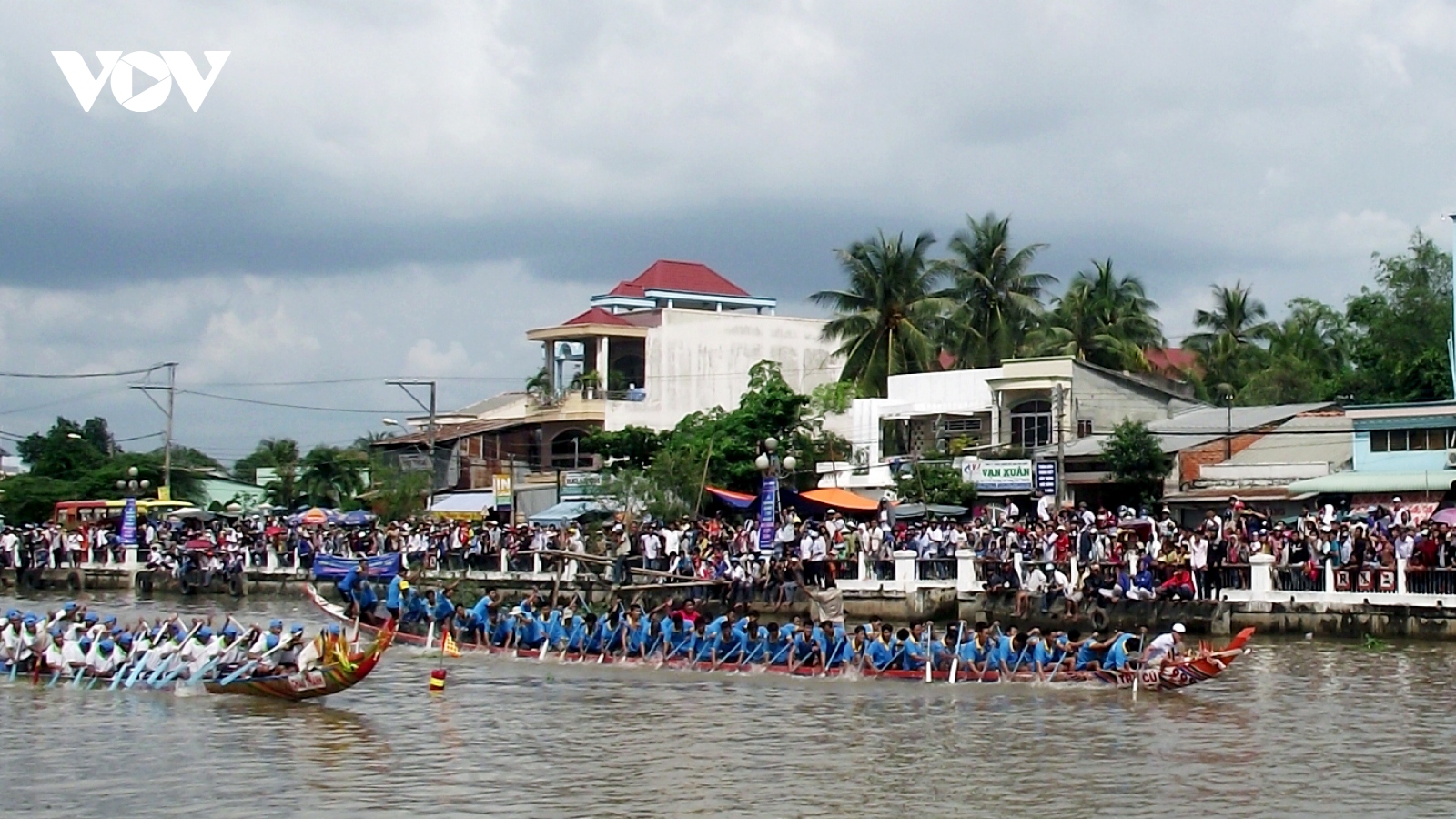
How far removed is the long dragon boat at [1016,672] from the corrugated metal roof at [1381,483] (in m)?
9.66

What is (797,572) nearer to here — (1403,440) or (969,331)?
(1403,440)

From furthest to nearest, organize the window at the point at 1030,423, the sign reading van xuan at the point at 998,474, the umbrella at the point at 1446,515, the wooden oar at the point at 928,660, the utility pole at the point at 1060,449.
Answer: the window at the point at 1030,423 < the sign reading van xuan at the point at 998,474 < the utility pole at the point at 1060,449 < the umbrella at the point at 1446,515 < the wooden oar at the point at 928,660

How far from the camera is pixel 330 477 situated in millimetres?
68500

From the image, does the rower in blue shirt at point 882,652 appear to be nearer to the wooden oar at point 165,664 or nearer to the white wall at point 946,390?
the wooden oar at point 165,664

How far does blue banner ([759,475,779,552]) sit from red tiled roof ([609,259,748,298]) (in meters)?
33.9

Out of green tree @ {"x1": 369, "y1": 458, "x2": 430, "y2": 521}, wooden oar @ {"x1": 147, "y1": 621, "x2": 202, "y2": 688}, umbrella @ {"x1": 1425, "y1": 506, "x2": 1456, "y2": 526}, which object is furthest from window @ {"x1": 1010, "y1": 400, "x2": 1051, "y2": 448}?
wooden oar @ {"x1": 147, "y1": 621, "x2": 202, "y2": 688}

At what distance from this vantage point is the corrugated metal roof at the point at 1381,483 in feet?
121

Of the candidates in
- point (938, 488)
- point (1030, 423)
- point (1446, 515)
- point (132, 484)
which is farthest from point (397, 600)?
point (132, 484)

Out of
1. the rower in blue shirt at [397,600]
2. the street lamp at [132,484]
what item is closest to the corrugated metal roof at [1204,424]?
the rower in blue shirt at [397,600]

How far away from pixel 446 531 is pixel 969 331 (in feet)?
58.8

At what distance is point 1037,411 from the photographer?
4738 cm

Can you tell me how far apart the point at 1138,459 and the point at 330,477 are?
36283 millimetres

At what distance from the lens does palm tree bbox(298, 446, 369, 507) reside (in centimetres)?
6769

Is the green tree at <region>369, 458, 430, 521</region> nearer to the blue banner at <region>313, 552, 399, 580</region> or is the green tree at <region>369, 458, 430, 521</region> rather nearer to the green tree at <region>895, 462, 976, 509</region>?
the blue banner at <region>313, 552, 399, 580</region>
